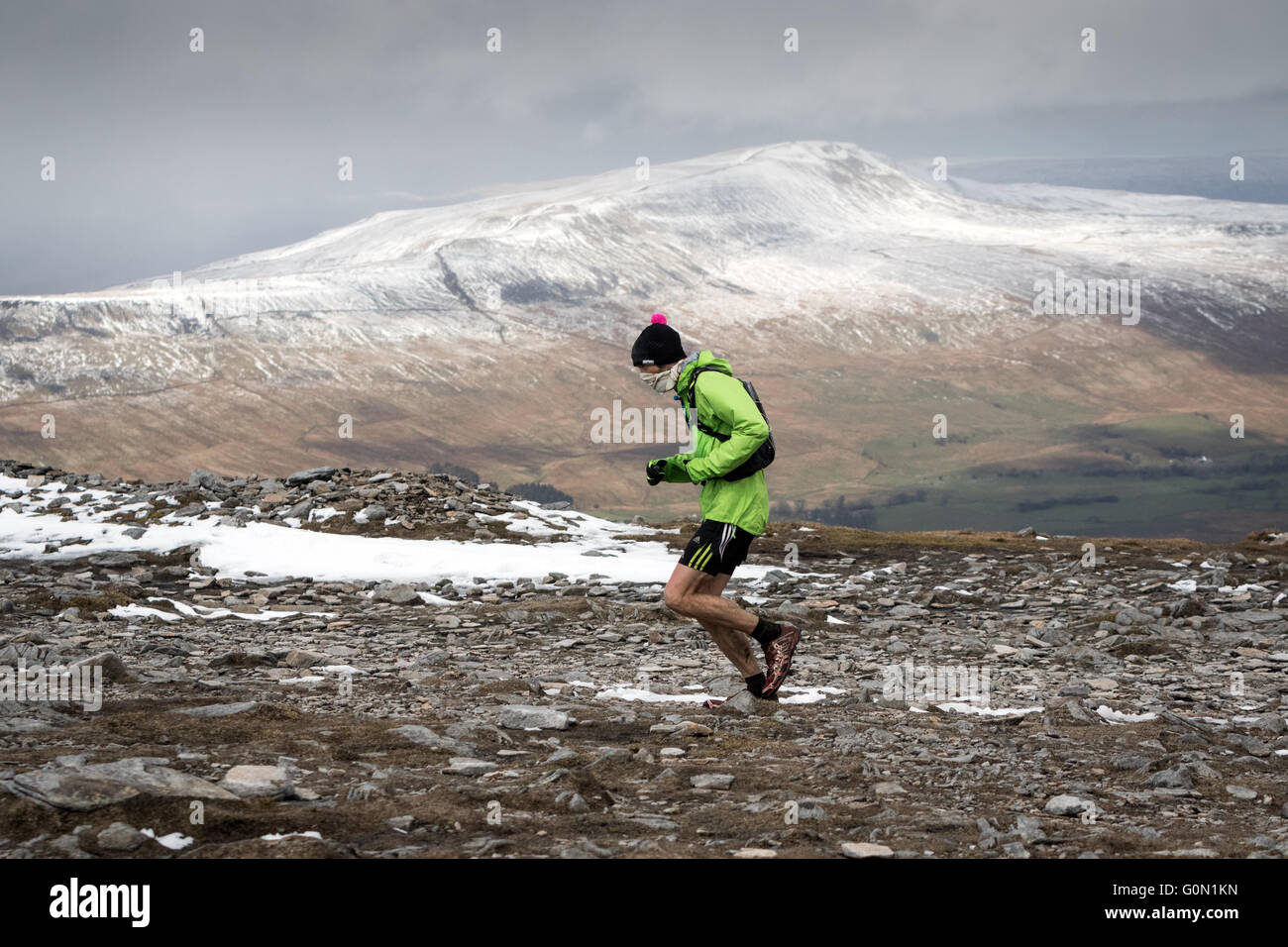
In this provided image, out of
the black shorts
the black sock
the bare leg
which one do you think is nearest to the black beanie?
the black shorts

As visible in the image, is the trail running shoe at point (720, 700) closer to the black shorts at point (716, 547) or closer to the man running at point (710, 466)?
the man running at point (710, 466)

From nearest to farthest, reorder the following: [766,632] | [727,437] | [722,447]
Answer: [722,447] → [727,437] → [766,632]

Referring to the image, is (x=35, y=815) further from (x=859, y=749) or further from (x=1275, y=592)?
(x=1275, y=592)

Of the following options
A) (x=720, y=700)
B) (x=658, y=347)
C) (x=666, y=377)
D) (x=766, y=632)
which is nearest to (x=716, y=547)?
(x=766, y=632)

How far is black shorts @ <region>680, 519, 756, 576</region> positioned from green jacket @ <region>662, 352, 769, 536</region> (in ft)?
0.23

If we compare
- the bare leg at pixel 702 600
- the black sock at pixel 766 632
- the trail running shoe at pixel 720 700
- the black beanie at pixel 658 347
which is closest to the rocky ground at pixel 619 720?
the trail running shoe at pixel 720 700

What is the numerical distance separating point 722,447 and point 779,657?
2637 mm

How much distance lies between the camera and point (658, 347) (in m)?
10.1

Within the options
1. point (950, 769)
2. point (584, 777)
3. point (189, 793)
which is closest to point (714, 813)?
point (584, 777)

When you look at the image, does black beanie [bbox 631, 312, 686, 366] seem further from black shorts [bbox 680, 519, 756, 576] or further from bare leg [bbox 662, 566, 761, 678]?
bare leg [bbox 662, 566, 761, 678]

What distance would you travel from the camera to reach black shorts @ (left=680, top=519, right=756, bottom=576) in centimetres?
999

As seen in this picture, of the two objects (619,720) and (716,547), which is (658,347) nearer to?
(716,547)
